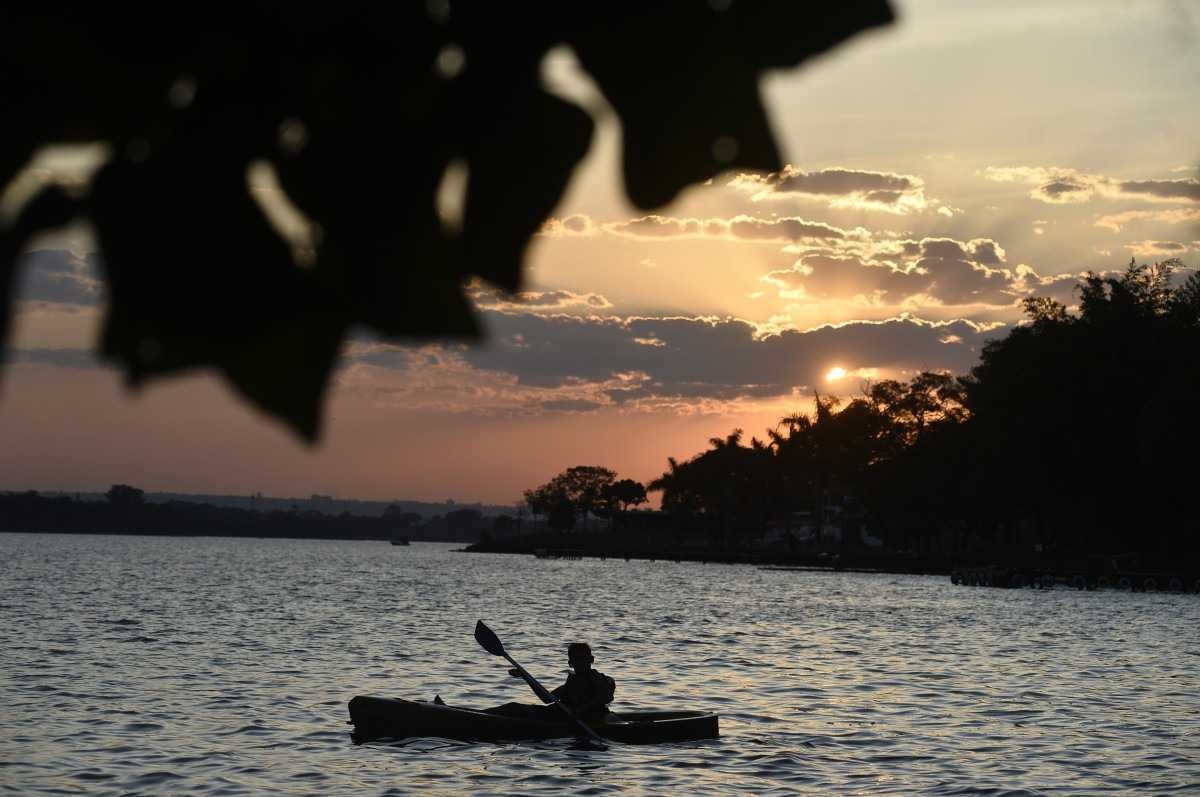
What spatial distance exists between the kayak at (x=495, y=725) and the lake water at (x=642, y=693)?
34 centimetres

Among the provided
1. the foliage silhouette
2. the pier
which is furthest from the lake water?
the foliage silhouette

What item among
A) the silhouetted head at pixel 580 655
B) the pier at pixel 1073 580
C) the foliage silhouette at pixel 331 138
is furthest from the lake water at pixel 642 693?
the foliage silhouette at pixel 331 138

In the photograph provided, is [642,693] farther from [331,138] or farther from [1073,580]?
[1073,580]

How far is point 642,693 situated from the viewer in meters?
36.7

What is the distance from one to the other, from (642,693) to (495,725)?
11456mm

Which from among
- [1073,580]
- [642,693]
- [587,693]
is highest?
[1073,580]

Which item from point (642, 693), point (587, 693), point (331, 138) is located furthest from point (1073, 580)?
point (331, 138)

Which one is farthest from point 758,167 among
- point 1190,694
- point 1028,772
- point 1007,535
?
point 1007,535

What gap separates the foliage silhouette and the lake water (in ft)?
70.8

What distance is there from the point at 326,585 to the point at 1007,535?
60.8 metres

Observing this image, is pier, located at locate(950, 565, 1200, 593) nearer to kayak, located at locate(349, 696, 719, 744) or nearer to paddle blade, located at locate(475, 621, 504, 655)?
kayak, located at locate(349, 696, 719, 744)

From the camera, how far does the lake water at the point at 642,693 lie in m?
23.7

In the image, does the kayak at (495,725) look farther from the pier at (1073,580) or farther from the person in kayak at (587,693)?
the pier at (1073,580)

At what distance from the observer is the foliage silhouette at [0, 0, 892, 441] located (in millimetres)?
1265
